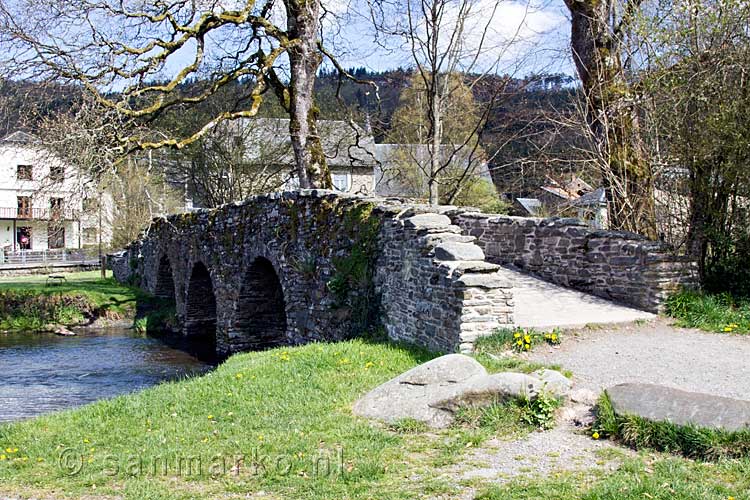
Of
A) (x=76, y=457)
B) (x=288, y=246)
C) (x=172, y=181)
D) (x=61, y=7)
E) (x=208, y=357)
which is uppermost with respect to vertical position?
(x=61, y=7)

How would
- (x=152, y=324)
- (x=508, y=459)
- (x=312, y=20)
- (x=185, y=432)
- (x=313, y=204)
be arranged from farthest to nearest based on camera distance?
1. (x=152, y=324)
2. (x=312, y=20)
3. (x=313, y=204)
4. (x=185, y=432)
5. (x=508, y=459)

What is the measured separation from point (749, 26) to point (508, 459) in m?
7.61

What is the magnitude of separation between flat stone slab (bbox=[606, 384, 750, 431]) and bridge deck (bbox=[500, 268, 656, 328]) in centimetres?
296

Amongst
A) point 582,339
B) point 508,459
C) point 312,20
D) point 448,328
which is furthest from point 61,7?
point 508,459

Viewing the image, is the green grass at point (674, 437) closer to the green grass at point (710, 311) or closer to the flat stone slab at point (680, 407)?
the flat stone slab at point (680, 407)

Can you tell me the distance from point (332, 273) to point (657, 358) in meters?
5.51

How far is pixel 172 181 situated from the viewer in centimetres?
2691

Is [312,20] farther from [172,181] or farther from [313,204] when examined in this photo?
[172,181]

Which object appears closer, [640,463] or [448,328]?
[640,463]

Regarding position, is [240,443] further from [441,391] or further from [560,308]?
[560,308]

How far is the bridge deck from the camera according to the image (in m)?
9.25

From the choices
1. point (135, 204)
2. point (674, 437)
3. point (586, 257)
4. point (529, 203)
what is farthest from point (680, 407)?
point (135, 204)

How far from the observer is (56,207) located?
47.5 feet

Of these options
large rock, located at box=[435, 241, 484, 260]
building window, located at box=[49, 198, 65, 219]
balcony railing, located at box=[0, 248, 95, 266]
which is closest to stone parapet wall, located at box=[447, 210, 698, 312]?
large rock, located at box=[435, 241, 484, 260]
